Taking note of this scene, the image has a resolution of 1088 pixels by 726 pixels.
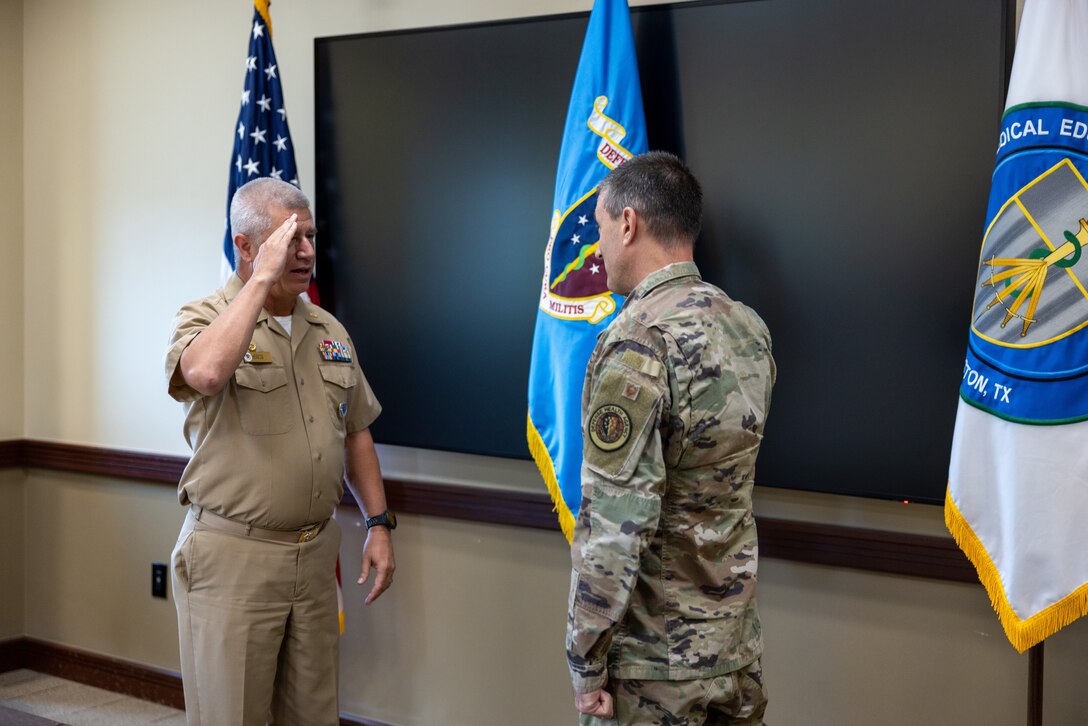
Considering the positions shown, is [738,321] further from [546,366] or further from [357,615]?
[357,615]

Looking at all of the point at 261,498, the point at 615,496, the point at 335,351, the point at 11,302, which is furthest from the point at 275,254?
the point at 11,302

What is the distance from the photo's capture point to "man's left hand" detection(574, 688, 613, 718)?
63.8 inches

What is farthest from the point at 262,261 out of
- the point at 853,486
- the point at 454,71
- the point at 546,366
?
the point at 853,486

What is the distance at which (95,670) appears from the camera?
3.68 meters

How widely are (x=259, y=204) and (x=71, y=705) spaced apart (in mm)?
2247

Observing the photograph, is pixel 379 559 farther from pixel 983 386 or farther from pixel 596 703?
pixel 983 386

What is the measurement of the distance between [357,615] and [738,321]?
186cm

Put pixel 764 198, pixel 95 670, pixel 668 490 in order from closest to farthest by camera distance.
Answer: pixel 668 490, pixel 764 198, pixel 95 670

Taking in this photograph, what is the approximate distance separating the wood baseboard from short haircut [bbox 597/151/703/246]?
2577 millimetres

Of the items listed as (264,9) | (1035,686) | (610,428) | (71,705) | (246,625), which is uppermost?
(264,9)

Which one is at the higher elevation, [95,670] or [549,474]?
[549,474]

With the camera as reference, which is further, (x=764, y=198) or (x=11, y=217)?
(x=11, y=217)

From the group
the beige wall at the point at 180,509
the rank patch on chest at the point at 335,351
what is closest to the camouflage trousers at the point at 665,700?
the beige wall at the point at 180,509

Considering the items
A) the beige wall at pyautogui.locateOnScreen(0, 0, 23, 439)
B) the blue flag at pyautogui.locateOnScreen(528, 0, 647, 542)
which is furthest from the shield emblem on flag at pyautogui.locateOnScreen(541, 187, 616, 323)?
the beige wall at pyautogui.locateOnScreen(0, 0, 23, 439)
